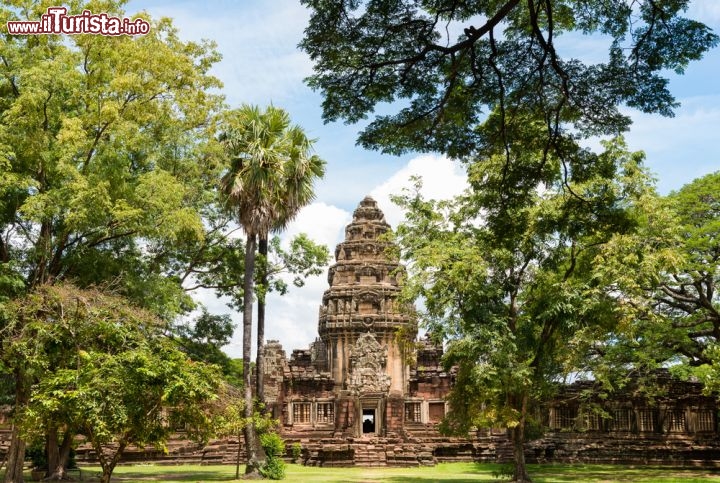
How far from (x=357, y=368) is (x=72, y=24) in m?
26.4

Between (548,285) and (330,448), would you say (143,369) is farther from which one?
(330,448)

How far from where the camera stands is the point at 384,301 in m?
47.4

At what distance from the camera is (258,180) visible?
2570 centimetres

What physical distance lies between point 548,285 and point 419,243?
447 centimetres

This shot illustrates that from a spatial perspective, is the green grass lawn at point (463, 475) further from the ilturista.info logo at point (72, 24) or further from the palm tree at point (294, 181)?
the ilturista.info logo at point (72, 24)

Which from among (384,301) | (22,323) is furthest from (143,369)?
(384,301)

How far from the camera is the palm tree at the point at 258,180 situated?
84.5 ft

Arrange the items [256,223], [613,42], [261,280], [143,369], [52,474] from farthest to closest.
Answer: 1. [261,280]
2. [256,223]
3. [52,474]
4. [143,369]
5. [613,42]

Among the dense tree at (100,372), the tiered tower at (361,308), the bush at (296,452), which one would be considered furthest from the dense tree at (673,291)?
the tiered tower at (361,308)

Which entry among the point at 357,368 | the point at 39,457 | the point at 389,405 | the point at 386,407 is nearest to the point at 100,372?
the point at 39,457

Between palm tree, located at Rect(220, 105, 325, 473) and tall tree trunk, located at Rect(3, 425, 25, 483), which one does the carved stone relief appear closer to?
palm tree, located at Rect(220, 105, 325, 473)

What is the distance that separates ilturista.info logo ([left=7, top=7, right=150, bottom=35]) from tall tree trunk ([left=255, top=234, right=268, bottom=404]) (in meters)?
8.13

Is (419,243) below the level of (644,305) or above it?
above

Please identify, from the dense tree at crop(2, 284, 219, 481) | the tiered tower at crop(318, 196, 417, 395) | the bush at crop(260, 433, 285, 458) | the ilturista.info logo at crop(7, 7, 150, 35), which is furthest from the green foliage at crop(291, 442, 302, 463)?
the ilturista.info logo at crop(7, 7, 150, 35)
